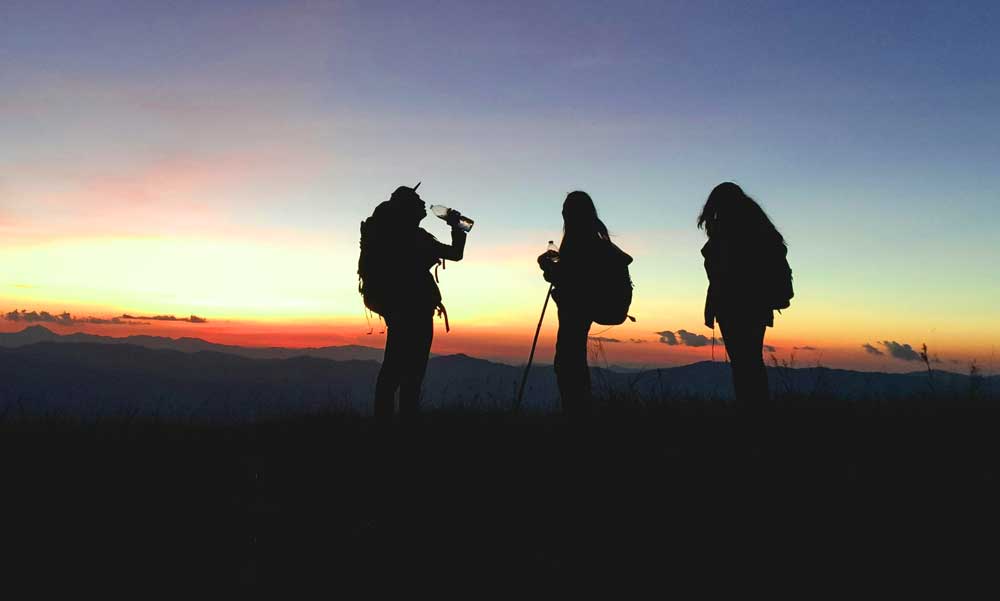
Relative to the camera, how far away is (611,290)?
6129mm

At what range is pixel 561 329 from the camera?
6.21m

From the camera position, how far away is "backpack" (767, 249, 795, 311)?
227 inches

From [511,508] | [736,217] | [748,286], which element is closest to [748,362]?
[748,286]

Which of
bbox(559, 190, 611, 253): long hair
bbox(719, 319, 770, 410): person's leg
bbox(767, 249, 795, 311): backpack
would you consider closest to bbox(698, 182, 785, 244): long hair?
bbox(767, 249, 795, 311): backpack

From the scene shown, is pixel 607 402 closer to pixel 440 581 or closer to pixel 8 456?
pixel 440 581

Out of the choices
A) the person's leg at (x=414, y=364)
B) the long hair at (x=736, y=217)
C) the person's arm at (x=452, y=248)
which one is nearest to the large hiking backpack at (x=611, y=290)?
the long hair at (x=736, y=217)

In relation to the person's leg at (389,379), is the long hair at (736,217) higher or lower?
higher

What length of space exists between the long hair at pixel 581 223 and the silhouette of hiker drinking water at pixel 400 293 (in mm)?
1404

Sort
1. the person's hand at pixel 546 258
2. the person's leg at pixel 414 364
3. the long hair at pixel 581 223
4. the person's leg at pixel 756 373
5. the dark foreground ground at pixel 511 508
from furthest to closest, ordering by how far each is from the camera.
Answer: the person's hand at pixel 546 258 → the long hair at pixel 581 223 → the person's leg at pixel 414 364 → the person's leg at pixel 756 373 → the dark foreground ground at pixel 511 508

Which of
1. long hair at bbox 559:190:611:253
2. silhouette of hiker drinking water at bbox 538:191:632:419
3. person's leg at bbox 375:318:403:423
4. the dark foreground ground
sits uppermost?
long hair at bbox 559:190:611:253

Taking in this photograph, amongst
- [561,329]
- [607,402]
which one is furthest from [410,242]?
[607,402]

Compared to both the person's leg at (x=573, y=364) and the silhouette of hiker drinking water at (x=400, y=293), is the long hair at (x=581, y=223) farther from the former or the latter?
the silhouette of hiker drinking water at (x=400, y=293)

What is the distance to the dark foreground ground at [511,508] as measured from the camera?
297cm

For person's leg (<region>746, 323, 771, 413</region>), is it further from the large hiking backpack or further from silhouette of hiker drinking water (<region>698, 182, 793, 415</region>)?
the large hiking backpack
